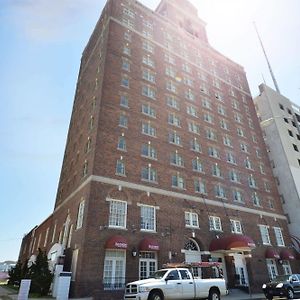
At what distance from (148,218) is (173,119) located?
1493 centimetres

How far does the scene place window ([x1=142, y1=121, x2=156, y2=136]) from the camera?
3278 centimetres

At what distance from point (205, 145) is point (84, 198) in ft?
62.8

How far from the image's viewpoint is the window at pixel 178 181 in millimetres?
31533

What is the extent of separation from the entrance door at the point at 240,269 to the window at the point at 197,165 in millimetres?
10831

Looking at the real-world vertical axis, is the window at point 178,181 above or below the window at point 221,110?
below

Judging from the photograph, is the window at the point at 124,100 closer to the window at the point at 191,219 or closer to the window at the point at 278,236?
the window at the point at 191,219

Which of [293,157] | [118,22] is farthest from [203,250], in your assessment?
[118,22]

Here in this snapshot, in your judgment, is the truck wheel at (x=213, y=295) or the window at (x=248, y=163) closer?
the truck wheel at (x=213, y=295)

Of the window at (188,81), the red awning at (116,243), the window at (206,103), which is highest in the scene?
the window at (188,81)

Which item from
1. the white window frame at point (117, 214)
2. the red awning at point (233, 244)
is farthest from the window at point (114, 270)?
the red awning at point (233, 244)

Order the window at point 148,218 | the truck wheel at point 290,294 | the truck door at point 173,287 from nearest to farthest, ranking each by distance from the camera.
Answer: the truck door at point 173,287 → the truck wheel at point 290,294 → the window at point 148,218

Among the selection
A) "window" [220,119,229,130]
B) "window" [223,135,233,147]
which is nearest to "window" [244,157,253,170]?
"window" [223,135,233,147]

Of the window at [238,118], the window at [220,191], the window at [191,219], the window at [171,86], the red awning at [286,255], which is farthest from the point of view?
the window at [238,118]

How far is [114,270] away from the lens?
23.4m
